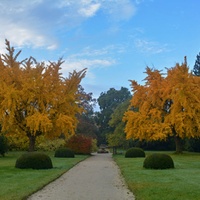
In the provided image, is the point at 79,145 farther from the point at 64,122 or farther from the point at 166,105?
the point at 64,122

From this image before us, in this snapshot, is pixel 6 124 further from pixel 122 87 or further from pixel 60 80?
pixel 122 87

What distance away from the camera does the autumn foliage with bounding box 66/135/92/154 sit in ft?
139

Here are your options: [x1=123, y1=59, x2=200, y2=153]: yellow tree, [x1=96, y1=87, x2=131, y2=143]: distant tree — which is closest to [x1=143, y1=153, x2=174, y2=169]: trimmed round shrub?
[x1=123, y1=59, x2=200, y2=153]: yellow tree

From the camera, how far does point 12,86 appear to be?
27.9 m

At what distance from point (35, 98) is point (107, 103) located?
208 feet

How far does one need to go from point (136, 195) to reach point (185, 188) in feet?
6.33

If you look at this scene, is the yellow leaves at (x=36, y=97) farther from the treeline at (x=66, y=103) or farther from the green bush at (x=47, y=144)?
the green bush at (x=47, y=144)

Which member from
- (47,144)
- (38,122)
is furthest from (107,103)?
(38,122)

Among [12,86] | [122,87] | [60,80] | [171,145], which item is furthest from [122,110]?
[122,87]

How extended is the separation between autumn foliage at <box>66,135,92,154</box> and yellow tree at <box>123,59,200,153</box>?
283 inches

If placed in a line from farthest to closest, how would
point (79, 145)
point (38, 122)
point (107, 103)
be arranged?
point (107, 103) → point (79, 145) → point (38, 122)

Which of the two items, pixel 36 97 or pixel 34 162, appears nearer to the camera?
pixel 34 162

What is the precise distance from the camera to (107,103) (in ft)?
301

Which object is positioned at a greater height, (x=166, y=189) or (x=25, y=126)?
(x=25, y=126)
